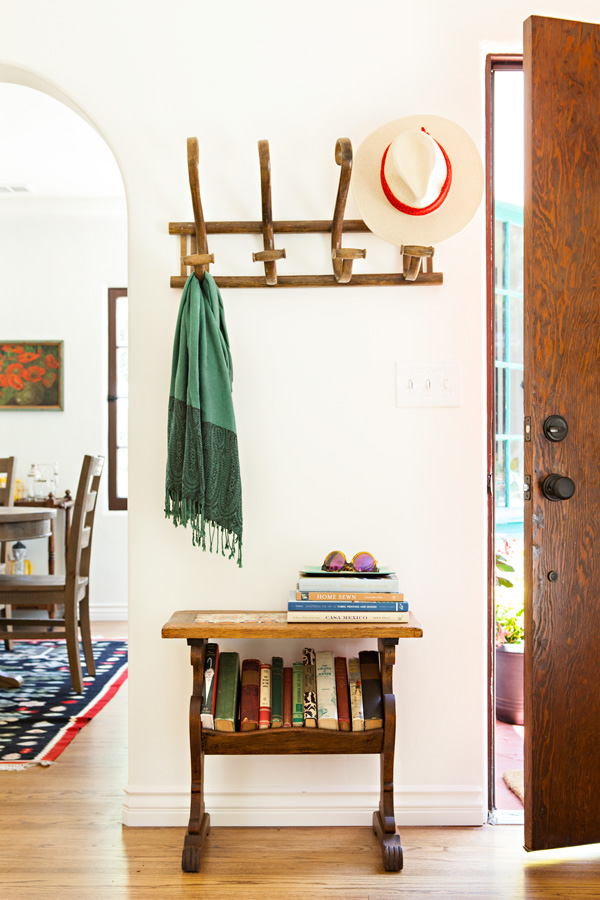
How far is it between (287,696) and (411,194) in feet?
4.40

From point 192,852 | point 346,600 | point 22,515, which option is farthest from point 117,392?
point 192,852

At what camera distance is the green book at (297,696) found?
201cm

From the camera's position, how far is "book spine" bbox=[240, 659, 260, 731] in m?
2.00

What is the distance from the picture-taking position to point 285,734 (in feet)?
6.52

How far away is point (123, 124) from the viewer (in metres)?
2.20

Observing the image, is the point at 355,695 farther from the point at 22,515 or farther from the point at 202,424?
the point at 22,515

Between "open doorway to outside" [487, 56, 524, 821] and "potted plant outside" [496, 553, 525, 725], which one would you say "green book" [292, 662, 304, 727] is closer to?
"open doorway to outside" [487, 56, 524, 821]

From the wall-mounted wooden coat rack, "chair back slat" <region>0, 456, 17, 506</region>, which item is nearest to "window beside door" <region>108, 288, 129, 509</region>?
"chair back slat" <region>0, 456, 17, 506</region>

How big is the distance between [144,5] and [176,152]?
0.42 metres

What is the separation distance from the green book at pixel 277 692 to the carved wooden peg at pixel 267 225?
1062 mm

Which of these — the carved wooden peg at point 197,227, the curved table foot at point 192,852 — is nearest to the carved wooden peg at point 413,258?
the carved wooden peg at point 197,227

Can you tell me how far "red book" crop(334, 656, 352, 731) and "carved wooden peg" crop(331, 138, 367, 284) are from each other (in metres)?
1.06

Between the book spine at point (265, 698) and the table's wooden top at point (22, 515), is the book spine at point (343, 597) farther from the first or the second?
the table's wooden top at point (22, 515)

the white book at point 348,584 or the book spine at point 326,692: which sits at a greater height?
the white book at point 348,584
